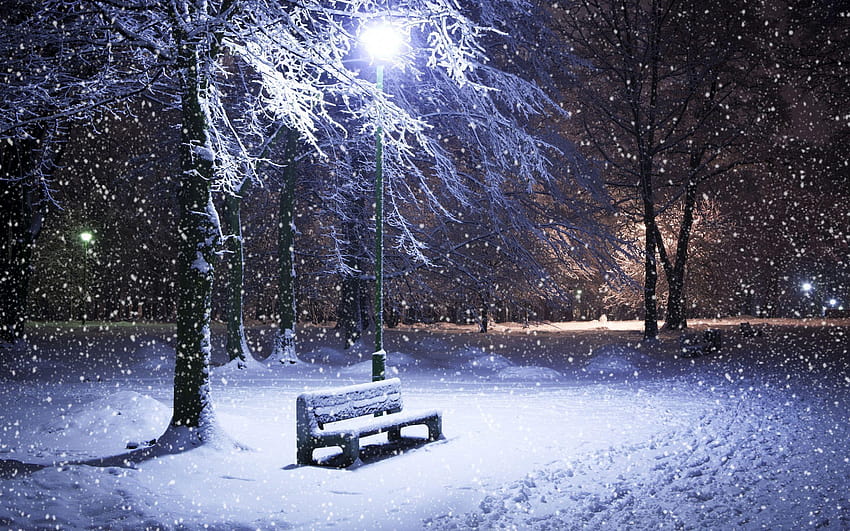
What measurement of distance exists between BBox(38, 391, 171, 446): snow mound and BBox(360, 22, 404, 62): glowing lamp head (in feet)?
19.7

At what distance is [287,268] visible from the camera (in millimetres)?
19703

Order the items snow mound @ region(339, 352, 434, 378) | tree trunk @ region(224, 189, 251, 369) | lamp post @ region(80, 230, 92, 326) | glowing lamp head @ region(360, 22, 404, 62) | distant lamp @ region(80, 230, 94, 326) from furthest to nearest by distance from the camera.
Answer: distant lamp @ region(80, 230, 94, 326) < lamp post @ region(80, 230, 92, 326) < tree trunk @ region(224, 189, 251, 369) < snow mound @ region(339, 352, 434, 378) < glowing lamp head @ region(360, 22, 404, 62)

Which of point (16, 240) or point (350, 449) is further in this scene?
point (16, 240)

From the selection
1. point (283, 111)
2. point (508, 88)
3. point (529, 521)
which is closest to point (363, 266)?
point (508, 88)

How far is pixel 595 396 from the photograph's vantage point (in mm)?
13586

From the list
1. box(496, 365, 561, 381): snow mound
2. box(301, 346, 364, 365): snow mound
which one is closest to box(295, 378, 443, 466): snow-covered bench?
box(496, 365, 561, 381): snow mound

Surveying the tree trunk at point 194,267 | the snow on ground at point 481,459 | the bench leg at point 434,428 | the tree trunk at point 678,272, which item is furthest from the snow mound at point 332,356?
the tree trunk at point 678,272

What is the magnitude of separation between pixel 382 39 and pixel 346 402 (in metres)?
4.83

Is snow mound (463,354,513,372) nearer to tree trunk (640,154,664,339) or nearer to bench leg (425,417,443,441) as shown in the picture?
tree trunk (640,154,664,339)

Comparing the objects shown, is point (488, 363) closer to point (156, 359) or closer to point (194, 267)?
point (156, 359)

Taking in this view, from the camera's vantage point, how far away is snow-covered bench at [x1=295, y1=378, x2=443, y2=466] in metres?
8.09

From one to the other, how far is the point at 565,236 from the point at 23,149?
1575 cm

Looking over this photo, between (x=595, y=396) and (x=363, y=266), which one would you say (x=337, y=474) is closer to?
(x=595, y=396)

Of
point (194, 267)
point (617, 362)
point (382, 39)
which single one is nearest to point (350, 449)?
point (194, 267)
